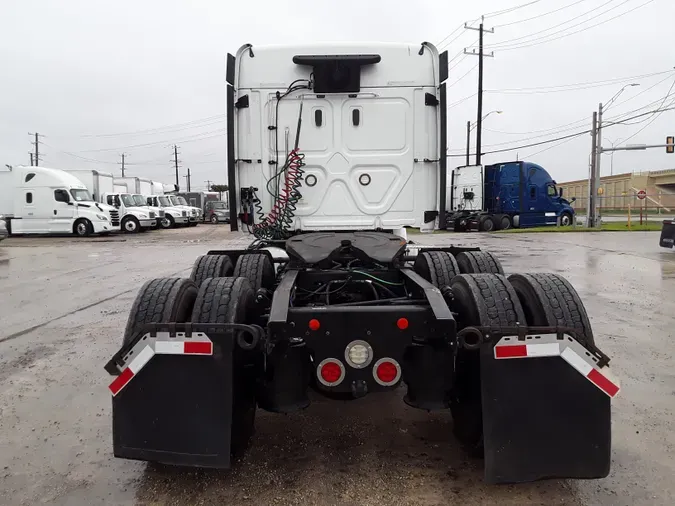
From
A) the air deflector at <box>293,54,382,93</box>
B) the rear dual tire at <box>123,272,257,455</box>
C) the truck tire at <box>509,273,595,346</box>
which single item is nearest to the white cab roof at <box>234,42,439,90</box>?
the air deflector at <box>293,54,382,93</box>

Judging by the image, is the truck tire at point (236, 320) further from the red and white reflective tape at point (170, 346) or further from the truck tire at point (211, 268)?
the truck tire at point (211, 268)

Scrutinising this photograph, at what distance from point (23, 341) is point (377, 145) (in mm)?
4716

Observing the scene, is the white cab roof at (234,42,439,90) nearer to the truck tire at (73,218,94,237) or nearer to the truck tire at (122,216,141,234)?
the truck tire at (73,218,94,237)

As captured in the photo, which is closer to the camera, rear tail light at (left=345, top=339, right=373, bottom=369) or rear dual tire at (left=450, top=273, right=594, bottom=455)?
rear tail light at (left=345, top=339, right=373, bottom=369)

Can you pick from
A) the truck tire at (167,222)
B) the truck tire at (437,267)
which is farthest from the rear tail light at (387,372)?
the truck tire at (167,222)

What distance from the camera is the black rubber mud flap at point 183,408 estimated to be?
277cm

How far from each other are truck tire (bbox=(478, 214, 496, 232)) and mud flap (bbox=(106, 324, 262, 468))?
26884 millimetres

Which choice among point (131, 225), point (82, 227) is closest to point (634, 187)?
point (131, 225)

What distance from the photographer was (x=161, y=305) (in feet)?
10.5

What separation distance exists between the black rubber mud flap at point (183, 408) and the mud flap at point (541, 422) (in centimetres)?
136

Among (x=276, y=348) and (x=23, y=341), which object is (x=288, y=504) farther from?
(x=23, y=341)

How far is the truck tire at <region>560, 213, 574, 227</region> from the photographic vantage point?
97.2ft

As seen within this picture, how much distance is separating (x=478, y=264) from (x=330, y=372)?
94.0 inches

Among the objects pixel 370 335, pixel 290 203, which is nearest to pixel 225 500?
pixel 370 335
